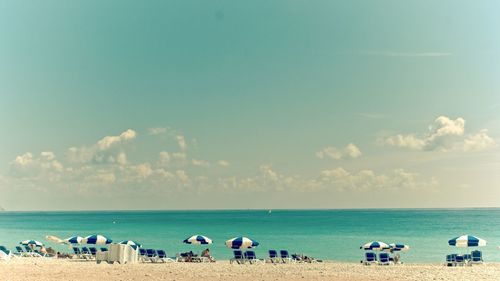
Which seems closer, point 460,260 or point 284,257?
point 460,260

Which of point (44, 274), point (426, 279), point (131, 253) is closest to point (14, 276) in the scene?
point (44, 274)

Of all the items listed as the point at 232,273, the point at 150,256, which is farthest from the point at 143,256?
the point at 232,273

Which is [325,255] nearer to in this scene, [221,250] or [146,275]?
[221,250]

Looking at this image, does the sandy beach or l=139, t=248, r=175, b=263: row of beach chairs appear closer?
the sandy beach

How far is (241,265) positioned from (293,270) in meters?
3.27

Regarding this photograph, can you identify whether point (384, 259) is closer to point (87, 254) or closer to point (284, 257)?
point (284, 257)

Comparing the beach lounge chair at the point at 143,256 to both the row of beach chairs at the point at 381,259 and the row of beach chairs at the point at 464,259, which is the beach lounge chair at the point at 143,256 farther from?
the row of beach chairs at the point at 464,259

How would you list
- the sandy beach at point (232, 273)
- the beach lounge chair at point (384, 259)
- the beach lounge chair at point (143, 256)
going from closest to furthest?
the sandy beach at point (232, 273), the beach lounge chair at point (384, 259), the beach lounge chair at point (143, 256)

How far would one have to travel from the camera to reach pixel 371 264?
2562 centimetres

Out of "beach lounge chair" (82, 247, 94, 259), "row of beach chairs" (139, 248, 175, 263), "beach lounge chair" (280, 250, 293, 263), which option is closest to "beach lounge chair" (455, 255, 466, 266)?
"beach lounge chair" (280, 250, 293, 263)

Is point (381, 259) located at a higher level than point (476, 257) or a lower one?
lower

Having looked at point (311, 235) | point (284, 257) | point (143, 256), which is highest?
point (311, 235)

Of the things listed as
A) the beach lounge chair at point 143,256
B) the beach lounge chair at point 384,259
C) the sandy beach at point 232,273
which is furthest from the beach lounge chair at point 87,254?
the beach lounge chair at point 384,259

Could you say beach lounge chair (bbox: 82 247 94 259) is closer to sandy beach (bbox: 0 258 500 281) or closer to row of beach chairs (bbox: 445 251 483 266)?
sandy beach (bbox: 0 258 500 281)
